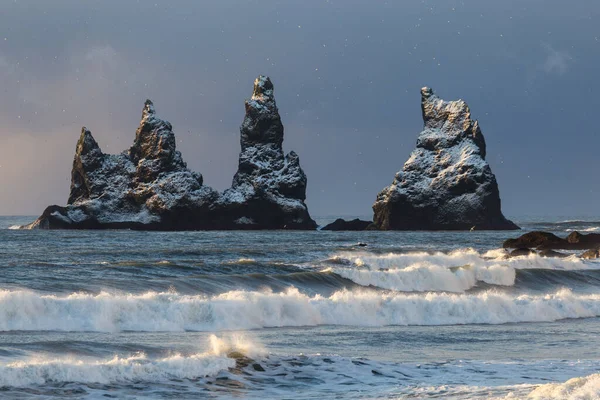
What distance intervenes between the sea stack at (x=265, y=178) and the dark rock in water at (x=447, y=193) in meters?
Answer: 12.2

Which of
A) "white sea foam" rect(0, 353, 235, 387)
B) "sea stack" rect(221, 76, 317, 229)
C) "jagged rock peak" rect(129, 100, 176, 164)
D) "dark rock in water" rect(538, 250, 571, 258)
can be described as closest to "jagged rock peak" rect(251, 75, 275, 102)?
"sea stack" rect(221, 76, 317, 229)

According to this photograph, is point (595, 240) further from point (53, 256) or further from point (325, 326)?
point (325, 326)

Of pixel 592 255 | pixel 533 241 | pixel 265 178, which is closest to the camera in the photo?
pixel 592 255

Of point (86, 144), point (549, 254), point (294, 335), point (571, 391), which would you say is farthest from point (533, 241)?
point (86, 144)

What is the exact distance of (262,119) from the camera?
12925 cm

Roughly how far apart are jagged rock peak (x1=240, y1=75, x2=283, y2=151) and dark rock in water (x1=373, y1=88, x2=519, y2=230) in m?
19.9

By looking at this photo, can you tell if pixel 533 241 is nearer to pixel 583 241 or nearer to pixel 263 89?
pixel 583 241

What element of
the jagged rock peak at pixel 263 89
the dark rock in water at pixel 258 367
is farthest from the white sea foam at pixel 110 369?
the jagged rock peak at pixel 263 89

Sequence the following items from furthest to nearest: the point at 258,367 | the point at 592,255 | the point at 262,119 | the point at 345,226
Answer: the point at 262,119 → the point at 345,226 → the point at 592,255 → the point at 258,367

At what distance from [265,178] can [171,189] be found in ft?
45.7

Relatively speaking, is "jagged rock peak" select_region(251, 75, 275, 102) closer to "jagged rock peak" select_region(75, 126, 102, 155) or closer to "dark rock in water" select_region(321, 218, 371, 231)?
"dark rock in water" select_region(321, 218, 371, 231)

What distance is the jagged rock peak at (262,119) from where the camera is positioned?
128375mm

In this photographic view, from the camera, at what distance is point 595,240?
6756 cm

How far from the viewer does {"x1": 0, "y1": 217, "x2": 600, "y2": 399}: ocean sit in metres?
14.6
